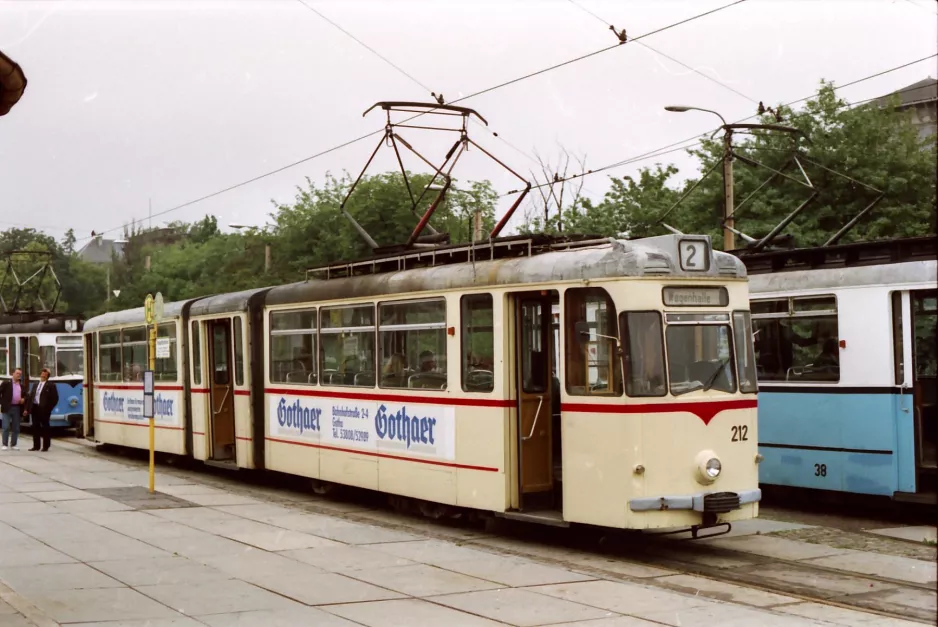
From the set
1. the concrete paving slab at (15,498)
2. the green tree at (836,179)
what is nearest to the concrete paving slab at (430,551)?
the concrete paving slab at (15,498)

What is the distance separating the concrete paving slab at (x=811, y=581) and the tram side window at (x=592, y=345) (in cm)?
201

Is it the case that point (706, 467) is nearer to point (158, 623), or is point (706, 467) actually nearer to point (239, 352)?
point (158, 623)

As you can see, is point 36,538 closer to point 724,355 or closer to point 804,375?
point 724,355

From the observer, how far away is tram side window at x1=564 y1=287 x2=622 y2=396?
10.8 m

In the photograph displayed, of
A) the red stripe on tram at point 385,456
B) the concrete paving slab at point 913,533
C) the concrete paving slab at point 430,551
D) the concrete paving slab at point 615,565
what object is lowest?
the concrete paving slab at point 913,533

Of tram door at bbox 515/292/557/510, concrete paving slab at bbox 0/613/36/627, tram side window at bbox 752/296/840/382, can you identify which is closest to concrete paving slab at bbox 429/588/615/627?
tram door at bbox 515/292/557/510

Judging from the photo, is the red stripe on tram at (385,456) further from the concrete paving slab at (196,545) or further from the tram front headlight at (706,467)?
the concrete paving slab at (196,545)

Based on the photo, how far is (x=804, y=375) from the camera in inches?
540

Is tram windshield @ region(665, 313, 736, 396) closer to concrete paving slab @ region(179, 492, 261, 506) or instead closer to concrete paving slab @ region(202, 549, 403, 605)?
concrete paving slab @ region(202, 549, 403, 605)

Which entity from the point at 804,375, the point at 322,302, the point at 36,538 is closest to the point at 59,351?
the point at 322,302

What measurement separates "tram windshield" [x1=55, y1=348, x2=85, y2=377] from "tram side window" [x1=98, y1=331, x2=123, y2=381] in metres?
5.50

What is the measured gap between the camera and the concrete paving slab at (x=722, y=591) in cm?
896

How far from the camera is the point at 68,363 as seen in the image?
1136 inches

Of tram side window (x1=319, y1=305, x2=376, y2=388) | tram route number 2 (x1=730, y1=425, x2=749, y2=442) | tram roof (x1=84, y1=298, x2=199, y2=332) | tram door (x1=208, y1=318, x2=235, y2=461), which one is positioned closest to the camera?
tram route number 2 (x1=730, y1=425, x2=749, y2=442)
